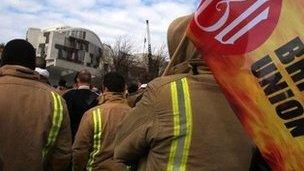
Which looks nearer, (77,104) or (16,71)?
(16,71)

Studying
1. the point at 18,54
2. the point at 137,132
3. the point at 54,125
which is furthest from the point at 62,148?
the point at 137,132

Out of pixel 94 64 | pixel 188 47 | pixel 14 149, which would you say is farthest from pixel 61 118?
pixel 94 64

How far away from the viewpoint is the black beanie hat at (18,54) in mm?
4480

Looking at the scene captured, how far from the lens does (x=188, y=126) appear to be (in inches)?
118

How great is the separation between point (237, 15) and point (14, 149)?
80.9 inches

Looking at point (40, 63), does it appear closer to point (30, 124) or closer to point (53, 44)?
point (30, 124)

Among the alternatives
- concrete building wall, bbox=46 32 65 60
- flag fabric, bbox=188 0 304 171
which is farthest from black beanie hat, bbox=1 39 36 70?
concrete building wall, bbox=46 32 65 60

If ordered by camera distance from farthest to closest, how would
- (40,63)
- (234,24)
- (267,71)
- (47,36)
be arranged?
(47,36) < (40,63) < (234,24) < (267,71)

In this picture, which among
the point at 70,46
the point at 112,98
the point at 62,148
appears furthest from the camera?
the point at 70,46

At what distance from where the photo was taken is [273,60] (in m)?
2.52

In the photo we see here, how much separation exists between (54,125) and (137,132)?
1389 millimetres

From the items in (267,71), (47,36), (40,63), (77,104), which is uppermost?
(47,36)

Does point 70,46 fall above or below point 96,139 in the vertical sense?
above

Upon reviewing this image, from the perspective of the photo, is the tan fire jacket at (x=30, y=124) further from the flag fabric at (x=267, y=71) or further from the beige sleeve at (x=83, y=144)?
the flag fabric at (x=267, y=71)
